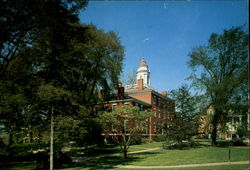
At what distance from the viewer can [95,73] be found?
18.7m

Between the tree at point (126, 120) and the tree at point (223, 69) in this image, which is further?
the tree at point (126, 120)

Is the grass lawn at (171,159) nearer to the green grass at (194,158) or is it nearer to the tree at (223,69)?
the green grass at (194,158)

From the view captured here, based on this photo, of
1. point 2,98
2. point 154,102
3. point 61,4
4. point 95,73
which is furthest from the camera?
point 154,102

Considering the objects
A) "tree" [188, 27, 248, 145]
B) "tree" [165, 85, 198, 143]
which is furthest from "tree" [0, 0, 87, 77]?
"tree" [165, 85, 198, 143]

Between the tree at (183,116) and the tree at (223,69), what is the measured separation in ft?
6.86

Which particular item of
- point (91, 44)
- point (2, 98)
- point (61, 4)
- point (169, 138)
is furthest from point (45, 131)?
point (169, 138)

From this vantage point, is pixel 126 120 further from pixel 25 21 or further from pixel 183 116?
pixel 25 21

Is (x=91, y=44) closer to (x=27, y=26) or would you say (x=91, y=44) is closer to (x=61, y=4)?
(x=61, y=4)

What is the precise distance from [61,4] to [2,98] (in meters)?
6.39

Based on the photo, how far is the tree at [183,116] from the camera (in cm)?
2378

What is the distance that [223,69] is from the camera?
16094 millimetres

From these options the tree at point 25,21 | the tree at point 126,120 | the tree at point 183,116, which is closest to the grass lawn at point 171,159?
the tree at point 126,120

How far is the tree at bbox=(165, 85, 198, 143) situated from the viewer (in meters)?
23.8

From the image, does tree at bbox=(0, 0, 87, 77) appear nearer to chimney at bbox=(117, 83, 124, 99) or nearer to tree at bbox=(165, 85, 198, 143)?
chimney at bbox=(117, 83, 124, 99)
